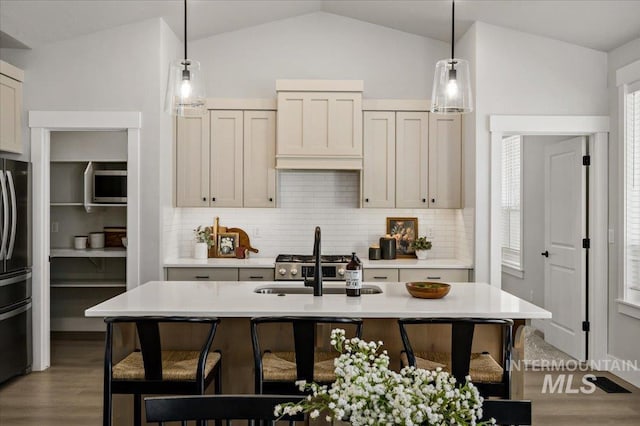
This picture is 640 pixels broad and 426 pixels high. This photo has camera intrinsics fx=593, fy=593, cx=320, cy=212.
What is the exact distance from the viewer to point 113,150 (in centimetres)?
607

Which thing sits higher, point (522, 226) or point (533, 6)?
point (533, 6)

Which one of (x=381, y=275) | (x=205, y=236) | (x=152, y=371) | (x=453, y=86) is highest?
(x=453, y=86)

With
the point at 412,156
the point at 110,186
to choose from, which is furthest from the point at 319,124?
the point at 110,186

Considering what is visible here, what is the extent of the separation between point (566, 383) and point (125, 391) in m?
3.51

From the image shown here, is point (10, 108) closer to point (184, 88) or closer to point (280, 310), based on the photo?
point (184, 88)

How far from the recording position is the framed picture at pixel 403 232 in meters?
5.93

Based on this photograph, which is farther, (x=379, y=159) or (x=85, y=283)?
(x=85, y=283)

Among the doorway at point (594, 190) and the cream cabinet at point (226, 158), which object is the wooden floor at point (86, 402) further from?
the cream cabinet at point (226, 158)

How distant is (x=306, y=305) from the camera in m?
3.12

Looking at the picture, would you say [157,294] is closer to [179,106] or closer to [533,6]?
[179,106]

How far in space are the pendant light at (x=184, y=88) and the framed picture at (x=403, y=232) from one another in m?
3.06

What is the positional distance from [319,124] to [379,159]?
0.66m

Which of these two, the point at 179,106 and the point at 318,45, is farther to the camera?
the point at 318,45

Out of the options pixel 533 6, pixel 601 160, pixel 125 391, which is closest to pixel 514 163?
pixel 601 160
